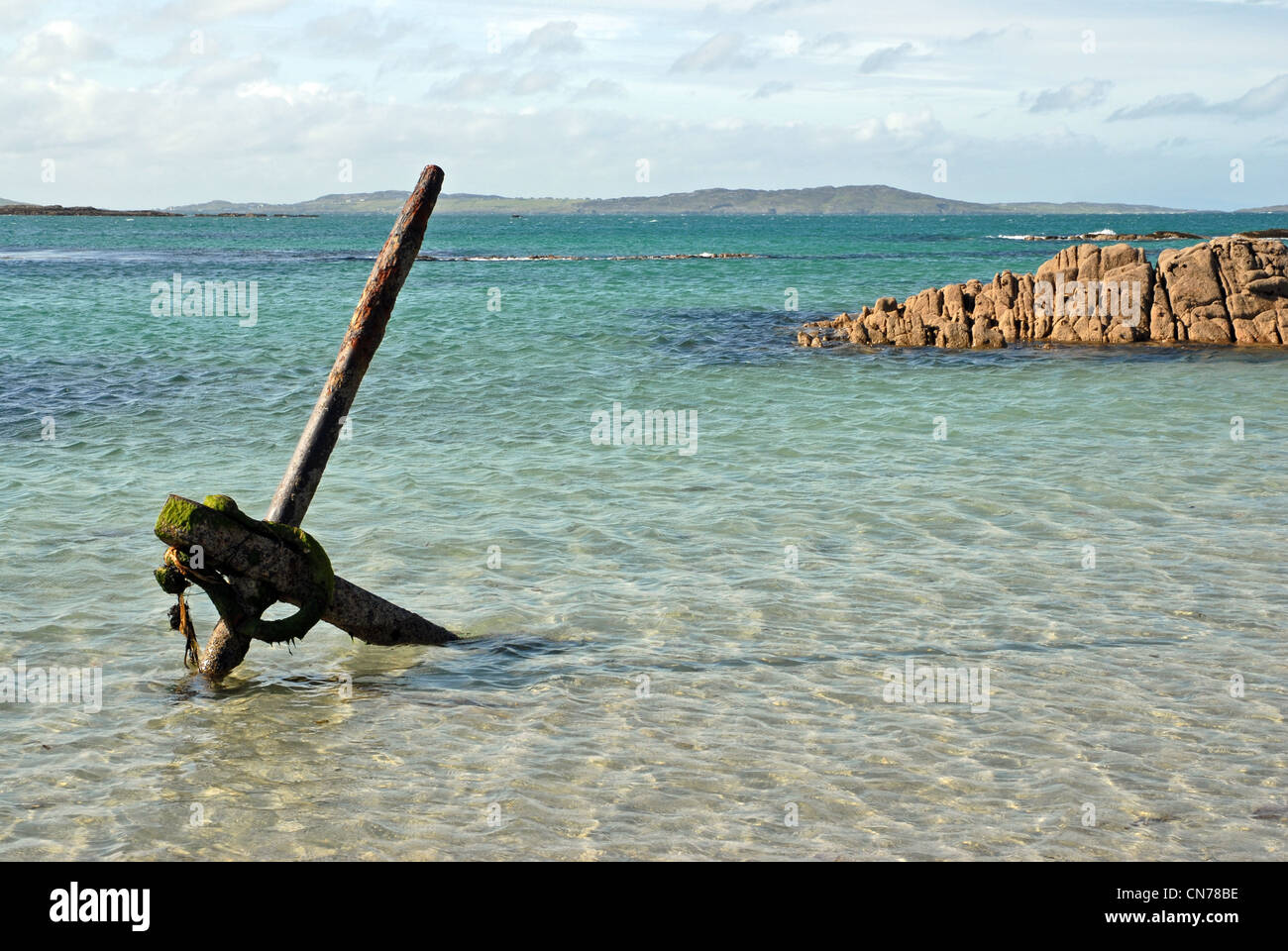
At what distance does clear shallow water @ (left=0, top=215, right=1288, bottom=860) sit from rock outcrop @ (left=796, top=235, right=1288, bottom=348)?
26.5 ft

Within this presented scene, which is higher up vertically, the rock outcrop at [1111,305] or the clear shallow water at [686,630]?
the rock outcrop at [1111,305]

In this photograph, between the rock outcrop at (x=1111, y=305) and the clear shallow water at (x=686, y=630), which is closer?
the clear shallow water at (x=686, y=630)

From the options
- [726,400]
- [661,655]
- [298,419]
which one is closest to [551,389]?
[726,400]

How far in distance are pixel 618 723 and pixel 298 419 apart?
13.1m

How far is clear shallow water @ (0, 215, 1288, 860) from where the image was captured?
6.15m

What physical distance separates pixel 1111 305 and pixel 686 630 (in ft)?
81.2

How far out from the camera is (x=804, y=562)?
35.5 ft

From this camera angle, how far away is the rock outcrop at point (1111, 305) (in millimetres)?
29375

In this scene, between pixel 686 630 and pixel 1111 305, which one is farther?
pixel 1111 305

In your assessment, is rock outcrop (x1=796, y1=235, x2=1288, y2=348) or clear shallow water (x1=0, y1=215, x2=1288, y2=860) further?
rock outcrop (x1=796, y1=235, x2=1288, y2=348)

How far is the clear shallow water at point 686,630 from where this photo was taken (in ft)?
20.2

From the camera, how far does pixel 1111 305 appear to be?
30.2 meters

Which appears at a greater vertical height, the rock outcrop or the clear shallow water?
the rock outcrop

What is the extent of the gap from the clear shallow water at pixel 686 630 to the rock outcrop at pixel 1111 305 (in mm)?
8066
